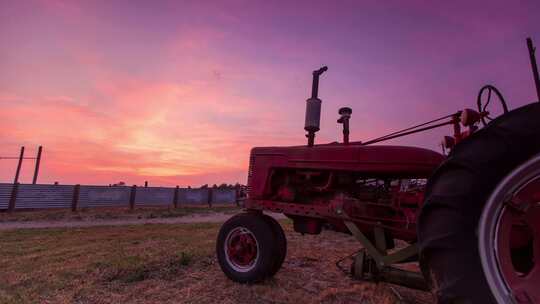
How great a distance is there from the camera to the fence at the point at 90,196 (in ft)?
54.5

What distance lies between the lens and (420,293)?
3.64 metres

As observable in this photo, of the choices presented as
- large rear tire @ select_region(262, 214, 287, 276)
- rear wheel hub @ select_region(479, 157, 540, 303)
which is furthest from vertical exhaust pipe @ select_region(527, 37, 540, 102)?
large rear tire @ select_region(262, 214, 287, 276)

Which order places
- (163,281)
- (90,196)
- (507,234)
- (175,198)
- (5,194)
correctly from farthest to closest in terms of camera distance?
(175,198) < (90,196) < (5,194) < (163,281) < (507,234)

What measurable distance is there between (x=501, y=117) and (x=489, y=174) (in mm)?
356

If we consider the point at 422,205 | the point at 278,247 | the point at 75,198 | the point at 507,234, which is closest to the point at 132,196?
the point at 75,198

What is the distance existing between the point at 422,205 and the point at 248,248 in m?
2.53

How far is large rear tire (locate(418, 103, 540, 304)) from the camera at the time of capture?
5.21ft

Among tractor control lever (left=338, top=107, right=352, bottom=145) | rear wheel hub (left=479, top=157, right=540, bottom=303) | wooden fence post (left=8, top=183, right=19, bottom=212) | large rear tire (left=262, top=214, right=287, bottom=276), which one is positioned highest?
tractor control lever (left=338, top=107, right=352, bottom=145)

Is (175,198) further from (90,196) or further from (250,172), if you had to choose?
(250,172)

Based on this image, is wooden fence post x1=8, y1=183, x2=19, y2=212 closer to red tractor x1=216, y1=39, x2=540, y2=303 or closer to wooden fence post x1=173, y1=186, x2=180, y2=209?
wooden fence post x1=173, y1=186, x2=180, y2=209

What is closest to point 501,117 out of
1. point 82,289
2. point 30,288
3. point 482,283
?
point 482,283

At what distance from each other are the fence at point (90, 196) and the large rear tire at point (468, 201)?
20.8m

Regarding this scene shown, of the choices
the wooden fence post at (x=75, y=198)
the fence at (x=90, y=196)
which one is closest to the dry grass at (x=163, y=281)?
the fence at (x=90, y=196)

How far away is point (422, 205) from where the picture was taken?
1838mm
